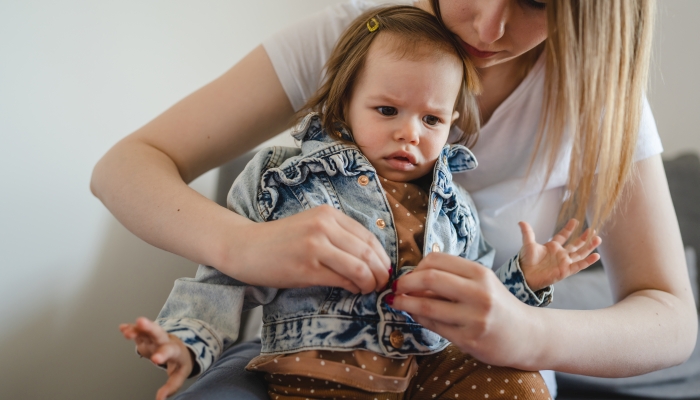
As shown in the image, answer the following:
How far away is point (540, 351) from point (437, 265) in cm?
19

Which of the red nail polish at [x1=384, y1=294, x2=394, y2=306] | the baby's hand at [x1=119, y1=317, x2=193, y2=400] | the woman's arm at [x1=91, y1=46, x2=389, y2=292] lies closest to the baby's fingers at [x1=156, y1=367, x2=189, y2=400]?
the baby's hand at [x1=119, y1=317, x2=193, y2=400]

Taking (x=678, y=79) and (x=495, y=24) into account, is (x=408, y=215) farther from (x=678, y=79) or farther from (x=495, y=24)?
(x=678, y=79)

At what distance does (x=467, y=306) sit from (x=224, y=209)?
34 centimetres

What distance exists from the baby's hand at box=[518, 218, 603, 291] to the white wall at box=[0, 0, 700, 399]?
91cm

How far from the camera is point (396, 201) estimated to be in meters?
0.79

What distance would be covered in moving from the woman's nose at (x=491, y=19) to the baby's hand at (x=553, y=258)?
282 mm

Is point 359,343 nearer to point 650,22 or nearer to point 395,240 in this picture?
point 395,240

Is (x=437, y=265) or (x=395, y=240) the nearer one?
(x=437, y=265)

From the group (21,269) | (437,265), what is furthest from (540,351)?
(21,269)

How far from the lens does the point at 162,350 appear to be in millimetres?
558

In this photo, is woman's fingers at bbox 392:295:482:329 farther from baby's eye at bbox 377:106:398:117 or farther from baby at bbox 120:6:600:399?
baby's eye at bbox 377:106:398:117

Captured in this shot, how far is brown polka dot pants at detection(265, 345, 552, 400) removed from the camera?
2.18ft

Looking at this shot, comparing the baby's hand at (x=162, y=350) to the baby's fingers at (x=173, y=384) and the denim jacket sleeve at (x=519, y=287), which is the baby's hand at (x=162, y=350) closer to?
the baby's fingers at (x=173, y=384)

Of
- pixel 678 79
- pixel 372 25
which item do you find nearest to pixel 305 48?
pixel 372 25
